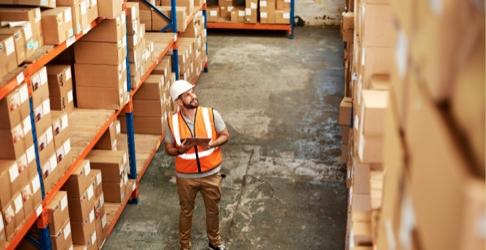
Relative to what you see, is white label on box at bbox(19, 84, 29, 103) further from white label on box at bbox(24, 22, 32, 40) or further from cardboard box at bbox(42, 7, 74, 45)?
cardboard box at bbox(42, 7, 74, 45)

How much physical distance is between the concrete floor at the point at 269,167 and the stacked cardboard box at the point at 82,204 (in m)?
0.70

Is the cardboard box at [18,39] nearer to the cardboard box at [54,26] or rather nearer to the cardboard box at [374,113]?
the cardboard box at [54,26]

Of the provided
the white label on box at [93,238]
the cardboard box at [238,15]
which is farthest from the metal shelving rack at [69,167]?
the cardboard box at [238,15]

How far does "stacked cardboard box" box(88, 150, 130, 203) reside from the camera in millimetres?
6757

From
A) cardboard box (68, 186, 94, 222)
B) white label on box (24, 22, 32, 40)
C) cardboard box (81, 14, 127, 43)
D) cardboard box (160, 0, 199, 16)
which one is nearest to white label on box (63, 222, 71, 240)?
cardboard box (68, 186, 94, 222)

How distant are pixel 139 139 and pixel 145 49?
4.22 ft

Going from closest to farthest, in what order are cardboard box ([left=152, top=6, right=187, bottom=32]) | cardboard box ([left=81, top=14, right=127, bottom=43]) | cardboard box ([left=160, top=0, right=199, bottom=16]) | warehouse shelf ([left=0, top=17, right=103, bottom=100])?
warehouse shelf ([left=0, top=17, right=103, bottom=100]) < cardboard box ([left=81, top=14, right=127, bottom=43]) < cardboard box ([left=152, top=6, right=187, bottom=32]) < cardboard box ([left=160, top=0, right=199, bottom=16])

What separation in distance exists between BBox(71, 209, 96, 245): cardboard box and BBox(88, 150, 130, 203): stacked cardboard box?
734 millimetres

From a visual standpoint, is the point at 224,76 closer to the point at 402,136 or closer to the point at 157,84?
the point at 157,84

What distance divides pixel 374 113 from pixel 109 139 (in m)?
4.31

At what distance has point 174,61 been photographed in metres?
9.46

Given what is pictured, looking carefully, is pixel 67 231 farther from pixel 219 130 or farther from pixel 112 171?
pixel 219 130

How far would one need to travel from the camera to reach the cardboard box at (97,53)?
6512 millimetres

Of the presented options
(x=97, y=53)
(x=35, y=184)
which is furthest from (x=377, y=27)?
(x=97, y=53)
